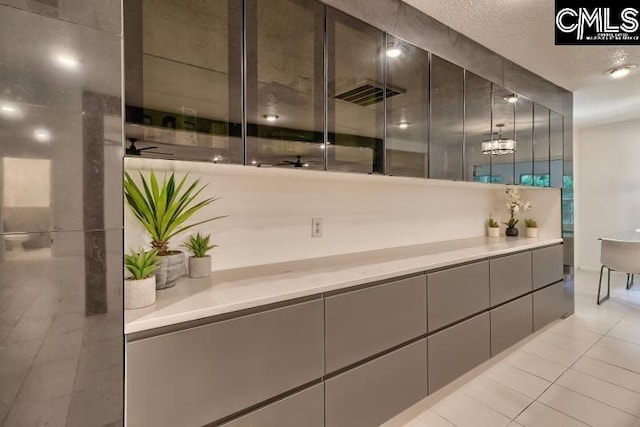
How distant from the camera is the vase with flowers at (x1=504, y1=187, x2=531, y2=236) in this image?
331 cm

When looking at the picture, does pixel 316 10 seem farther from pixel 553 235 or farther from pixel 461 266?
pixel 553 235

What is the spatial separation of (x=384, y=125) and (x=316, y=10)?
670 millimetres

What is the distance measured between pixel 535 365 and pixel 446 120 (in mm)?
1997

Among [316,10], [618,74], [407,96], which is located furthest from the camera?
[618,74]

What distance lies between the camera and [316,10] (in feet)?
4.98

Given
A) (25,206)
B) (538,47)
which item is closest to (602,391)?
(538,47)

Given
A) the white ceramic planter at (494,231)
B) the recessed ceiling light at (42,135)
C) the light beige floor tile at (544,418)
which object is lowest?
the light beige floor tile at (544,418)

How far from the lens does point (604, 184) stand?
547 cm

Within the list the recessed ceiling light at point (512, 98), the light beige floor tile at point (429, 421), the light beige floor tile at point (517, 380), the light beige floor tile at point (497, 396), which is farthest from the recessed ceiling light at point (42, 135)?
the recessed ceiling light at point (512, 98)

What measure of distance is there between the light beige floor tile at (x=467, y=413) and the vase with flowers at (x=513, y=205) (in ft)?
6.45

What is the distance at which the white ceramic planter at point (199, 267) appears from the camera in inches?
60.4

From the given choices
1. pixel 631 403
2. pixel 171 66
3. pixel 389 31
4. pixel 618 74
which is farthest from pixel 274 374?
pixel 618 74

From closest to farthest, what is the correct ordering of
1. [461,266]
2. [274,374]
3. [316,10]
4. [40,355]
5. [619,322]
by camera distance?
[40,355], [274,374], [316,10], [461,266], [619,322]

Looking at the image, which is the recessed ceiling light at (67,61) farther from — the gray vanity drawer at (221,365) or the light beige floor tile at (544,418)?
the light beige floor tile at (544,418)
